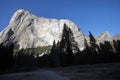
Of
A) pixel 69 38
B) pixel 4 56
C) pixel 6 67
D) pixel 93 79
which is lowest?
pixel 93 79

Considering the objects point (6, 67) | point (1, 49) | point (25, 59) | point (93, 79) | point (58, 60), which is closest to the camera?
point (93, 79)

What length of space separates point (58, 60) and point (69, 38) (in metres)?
12.0

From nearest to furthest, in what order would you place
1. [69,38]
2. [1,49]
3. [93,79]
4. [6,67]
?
1. [93,79]
2. [6,67]
3. [1,49]
4. [69,38]

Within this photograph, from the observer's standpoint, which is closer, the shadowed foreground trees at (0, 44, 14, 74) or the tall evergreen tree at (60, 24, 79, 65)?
the shadowed foreground trees at (0, 44, 14, 74)

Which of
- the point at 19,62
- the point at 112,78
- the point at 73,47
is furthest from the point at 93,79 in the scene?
the point at 19,62

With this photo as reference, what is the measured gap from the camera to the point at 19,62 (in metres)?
83.9

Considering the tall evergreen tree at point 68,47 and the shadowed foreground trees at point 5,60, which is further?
the tall evergreen tree at point 68,47

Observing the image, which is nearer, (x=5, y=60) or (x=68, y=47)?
(x=5, y=60)

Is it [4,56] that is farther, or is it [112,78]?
[4,56]

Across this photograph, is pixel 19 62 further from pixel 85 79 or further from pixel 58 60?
pixel 85 79

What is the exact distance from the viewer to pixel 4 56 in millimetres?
58219

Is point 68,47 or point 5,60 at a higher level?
point 68,47

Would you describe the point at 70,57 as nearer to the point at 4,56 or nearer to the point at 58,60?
the point at 58,60

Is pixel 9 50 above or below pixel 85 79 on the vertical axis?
above
